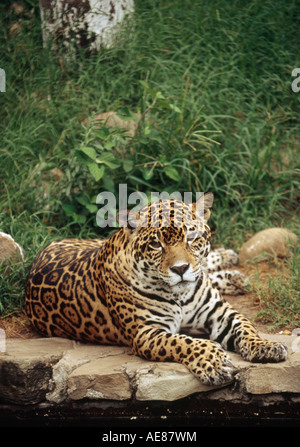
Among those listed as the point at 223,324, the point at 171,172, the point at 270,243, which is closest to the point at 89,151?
the point at 171,172

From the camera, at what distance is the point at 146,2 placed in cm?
941

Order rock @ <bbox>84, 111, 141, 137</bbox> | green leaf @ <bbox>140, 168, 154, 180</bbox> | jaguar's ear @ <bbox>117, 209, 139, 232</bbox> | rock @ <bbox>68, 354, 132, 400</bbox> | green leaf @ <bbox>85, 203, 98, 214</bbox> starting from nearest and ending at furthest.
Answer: rock @ <bbox>68, 354, 132, 400</bbox> → jaguar's ear @ <bbox>117, 209, 139, 232</bbox> → green leaf @ <bbox>85, 203, 98, 214</bbox> → green leaf @ <bbox>140, 168, 154, 180</bbox> → rock @ <bbox>84, 111, 141, 137</bbox>

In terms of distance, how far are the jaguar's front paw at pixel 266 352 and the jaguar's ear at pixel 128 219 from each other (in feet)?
3.77

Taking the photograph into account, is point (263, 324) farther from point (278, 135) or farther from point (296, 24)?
point (296, 24)

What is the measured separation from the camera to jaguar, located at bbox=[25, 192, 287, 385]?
491cm

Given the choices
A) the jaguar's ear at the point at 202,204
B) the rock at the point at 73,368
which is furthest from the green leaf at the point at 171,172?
the rock at the point at 73,368

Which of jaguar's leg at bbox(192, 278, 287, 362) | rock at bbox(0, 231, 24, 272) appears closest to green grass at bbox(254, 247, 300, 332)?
jaguar's leg at bbox(192, 278, 287, 362)

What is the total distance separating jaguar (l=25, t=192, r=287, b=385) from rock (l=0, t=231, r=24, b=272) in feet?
2.12

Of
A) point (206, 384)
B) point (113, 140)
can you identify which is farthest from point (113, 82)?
point (206, 384)

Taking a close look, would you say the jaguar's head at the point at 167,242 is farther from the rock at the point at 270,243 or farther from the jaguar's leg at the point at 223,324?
the rock at the point at 270,243

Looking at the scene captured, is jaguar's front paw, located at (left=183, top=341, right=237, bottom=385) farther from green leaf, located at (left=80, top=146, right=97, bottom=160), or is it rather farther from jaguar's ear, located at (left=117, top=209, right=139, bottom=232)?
green leaf, located at (left=80, top=146, right=97, bottom=160)

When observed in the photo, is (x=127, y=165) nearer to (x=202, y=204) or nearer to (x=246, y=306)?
(x=246, y=306)

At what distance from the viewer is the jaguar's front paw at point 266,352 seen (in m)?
4.89

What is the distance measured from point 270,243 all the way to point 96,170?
1822mm
